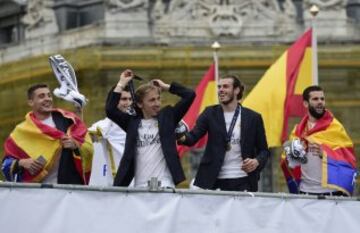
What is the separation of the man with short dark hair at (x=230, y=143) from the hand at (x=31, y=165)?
1.26 meters

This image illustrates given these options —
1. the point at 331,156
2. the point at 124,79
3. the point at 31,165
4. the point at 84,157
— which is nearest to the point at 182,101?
the point at 124,79

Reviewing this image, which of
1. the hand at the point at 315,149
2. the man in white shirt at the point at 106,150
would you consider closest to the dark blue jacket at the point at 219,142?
the hand at the point at 315,149

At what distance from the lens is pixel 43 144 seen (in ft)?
49.7

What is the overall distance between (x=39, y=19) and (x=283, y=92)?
1412 cm

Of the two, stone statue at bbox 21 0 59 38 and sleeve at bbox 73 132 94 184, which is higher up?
stone statue at bbox 21 0 59 38

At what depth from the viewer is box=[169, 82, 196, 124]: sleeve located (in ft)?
48.8

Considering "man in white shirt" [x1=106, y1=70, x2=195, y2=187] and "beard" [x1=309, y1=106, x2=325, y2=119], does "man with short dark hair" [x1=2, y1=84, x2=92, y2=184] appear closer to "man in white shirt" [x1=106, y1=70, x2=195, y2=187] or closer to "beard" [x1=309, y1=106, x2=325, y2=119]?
"man in white shirt" [x1=106, y1=70, x2=195, y2=187]

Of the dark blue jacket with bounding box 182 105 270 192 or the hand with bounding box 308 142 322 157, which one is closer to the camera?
the dark blue jacket with bounding box 182 105 270 192

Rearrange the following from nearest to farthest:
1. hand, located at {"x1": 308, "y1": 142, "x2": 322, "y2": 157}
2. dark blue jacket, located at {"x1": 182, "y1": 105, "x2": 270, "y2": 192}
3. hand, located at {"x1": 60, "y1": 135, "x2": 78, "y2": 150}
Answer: hand, located at {"x1": 60, "y1": 135, "x2": 78, "y2": 150}, dark blue jacket, located at {"x1": 182, "y1": 105, "x2": 270, "y2": 192}, hand, located at {"x1": 308, "y1": 142, "x2": 322, "y2": 157}

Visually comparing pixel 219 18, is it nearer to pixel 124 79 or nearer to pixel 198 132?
pixel 198 132

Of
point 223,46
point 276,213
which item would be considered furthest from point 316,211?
point 223,46

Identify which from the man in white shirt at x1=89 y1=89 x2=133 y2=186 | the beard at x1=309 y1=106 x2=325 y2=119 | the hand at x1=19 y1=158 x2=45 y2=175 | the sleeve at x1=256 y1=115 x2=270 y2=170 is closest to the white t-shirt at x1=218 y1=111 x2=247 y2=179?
the sleeve at x1=256 y1=115 x2=270 y2=170

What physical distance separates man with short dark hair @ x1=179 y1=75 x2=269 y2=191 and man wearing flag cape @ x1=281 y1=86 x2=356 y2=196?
A: 1.76ft

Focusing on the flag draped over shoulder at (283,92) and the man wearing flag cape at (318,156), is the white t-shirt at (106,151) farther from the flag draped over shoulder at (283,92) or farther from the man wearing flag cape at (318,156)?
the flag draped over shoulder at (283,92)
